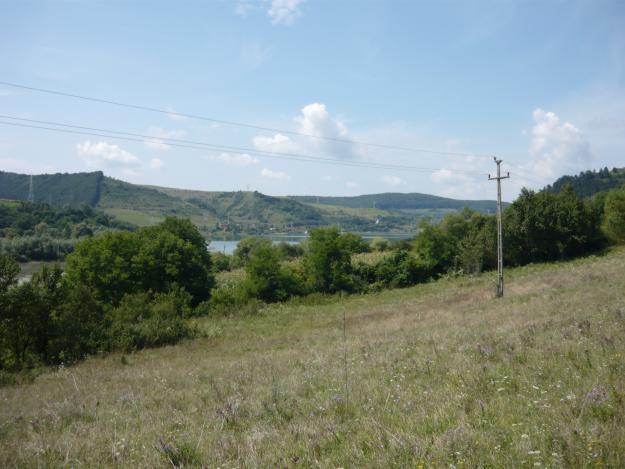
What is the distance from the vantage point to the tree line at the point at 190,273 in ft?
65.5

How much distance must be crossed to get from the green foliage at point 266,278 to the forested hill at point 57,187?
97535 millimetres

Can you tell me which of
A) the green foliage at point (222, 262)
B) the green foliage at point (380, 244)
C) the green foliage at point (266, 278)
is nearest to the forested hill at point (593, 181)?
the green foliage at point (380, 244)

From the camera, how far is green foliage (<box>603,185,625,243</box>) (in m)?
53.8

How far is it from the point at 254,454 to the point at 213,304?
125 feet

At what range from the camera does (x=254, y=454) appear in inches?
160

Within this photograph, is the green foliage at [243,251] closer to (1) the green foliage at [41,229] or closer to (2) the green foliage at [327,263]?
(1) the green foliage at [41,229]

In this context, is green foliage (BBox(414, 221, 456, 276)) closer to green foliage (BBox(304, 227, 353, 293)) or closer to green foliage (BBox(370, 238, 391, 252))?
green foliage (BBox(304, 227, 353, 293))

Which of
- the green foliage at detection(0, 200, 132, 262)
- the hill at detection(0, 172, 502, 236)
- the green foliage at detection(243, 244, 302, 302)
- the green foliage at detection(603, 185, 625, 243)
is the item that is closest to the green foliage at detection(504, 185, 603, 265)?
the green foliage at detection(603, 185, 625, 243)

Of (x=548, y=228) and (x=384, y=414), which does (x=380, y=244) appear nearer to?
(x=548, y=228)

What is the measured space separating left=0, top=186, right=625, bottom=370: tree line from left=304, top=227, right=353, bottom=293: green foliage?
0.13 m

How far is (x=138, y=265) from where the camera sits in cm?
3822

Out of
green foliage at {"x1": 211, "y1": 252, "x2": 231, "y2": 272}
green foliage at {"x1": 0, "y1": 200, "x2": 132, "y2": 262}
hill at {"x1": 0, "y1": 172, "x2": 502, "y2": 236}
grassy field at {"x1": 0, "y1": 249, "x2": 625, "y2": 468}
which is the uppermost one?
hill at {"x1": 0, "y1": 172, "x2": 502, "y2": 236}

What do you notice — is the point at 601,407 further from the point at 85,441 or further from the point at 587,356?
the point at 85,441

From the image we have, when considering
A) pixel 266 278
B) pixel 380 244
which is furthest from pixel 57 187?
pixel 266 278
